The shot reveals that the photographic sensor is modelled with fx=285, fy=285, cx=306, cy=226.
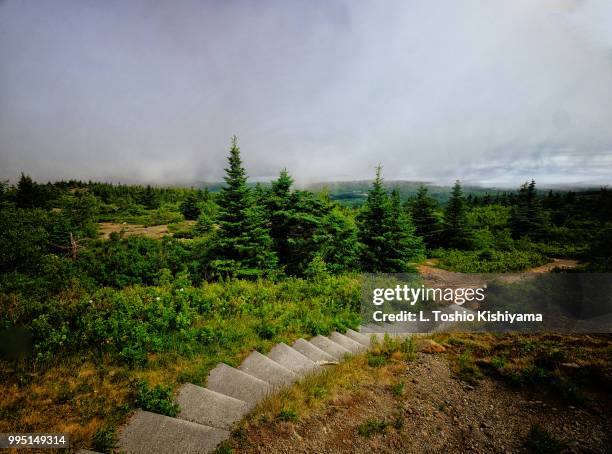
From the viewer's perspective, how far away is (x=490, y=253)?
3142cm

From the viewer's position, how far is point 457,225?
3622 centimetres

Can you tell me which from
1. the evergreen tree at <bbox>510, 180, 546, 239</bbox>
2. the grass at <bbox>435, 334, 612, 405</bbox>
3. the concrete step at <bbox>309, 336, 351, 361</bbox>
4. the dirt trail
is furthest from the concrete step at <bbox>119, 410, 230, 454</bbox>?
the evergreen tree at <bbox>510, 180, 546, 239</bbox>

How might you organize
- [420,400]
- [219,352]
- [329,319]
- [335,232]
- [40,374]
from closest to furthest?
[40,374]
[420,400]
[219,352]
[329,319]
[335,232]

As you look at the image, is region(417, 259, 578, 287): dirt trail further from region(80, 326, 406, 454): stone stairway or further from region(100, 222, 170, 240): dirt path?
region(100, 222, 170, 240): dirt path

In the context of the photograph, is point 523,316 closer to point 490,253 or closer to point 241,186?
point 241,186

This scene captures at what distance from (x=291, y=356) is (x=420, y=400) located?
10.1 ft

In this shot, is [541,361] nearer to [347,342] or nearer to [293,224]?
[347,342]

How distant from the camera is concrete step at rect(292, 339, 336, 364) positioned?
295 inches

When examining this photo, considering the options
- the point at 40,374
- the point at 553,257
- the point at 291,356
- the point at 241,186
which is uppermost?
the point at 241,186

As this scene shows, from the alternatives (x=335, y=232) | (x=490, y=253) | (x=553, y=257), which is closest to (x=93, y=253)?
(x=335, y=232)

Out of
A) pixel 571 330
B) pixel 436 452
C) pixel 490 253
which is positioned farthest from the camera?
pixel 490 253

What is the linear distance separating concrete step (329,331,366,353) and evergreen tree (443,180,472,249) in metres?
31.7

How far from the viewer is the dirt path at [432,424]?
14.9 feet

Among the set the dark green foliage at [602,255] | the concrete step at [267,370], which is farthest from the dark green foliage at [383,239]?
the concrete step at [267,370]
